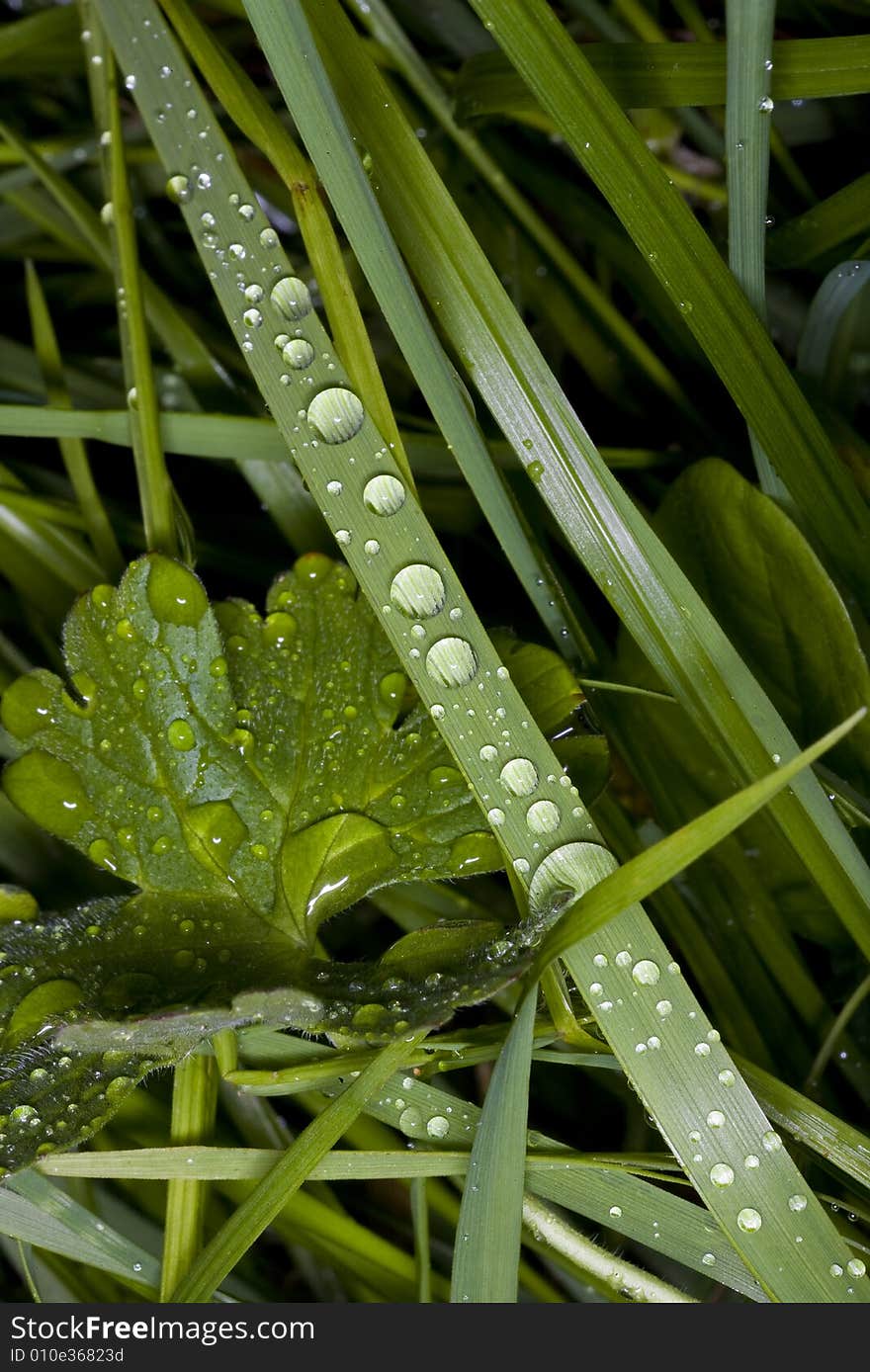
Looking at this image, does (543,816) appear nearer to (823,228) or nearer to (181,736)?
(181,736)

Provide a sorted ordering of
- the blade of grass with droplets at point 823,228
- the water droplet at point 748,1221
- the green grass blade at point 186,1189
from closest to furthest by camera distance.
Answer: the water droplet at point 748,1221 < the green grass blade at point 186,1189 < the blade of grass with droplets at point 823,228

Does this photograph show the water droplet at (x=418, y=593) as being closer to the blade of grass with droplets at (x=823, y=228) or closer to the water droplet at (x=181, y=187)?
the water droplet at (x=181, y=187)

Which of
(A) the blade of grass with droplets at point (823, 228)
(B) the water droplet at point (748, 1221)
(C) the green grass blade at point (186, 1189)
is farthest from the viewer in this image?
(A) the blade of grass with droplets at point (823, 228)

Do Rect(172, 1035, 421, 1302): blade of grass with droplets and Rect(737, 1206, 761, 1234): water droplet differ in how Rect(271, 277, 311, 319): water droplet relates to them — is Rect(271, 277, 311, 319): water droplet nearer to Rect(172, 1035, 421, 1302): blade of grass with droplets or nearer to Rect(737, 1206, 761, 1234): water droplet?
Rect(172, 1035, 421, 1302): blade of grass with droplets

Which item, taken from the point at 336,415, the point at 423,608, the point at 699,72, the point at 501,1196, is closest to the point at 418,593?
the point at 423,608

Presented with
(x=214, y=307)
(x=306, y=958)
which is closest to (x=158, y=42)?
(x=214, y=307)

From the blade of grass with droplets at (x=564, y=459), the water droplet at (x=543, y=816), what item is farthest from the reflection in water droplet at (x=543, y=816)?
the blade of grass with droplets at (x=564, y=459)
